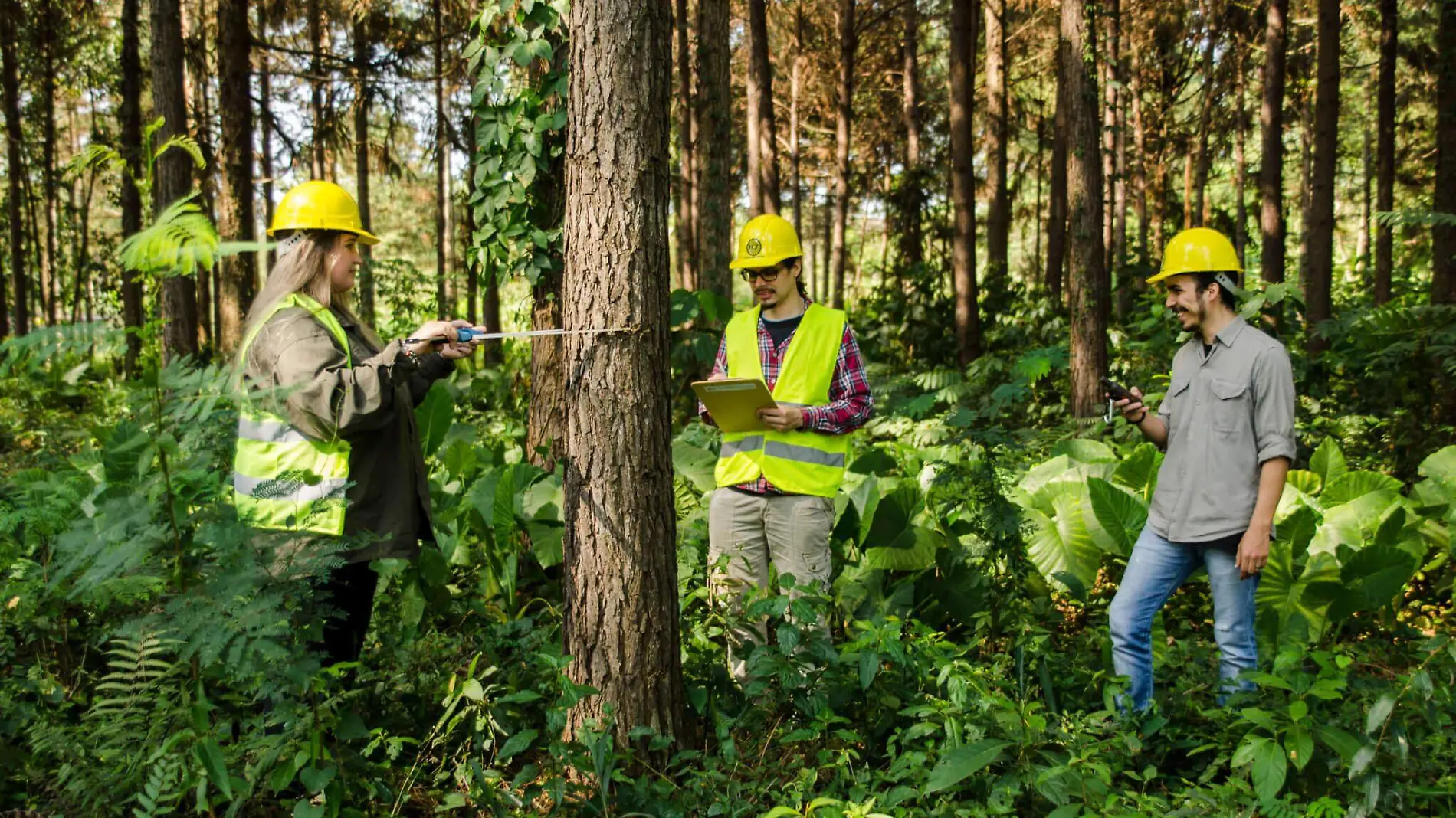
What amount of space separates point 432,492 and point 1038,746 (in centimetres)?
363

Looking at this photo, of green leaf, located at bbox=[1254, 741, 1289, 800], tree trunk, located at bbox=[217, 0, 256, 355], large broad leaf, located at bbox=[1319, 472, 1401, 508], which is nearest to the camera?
A: green leaf, located at bbox=[1254, 741, 1289, 800]

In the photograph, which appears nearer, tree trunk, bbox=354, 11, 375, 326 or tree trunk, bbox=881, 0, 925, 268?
tree trunk, bbox=354, 11, 375, 326

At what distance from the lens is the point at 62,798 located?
9.94 feet

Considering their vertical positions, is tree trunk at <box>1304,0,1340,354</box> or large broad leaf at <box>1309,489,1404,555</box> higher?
tree trunk at <box>1304,0,1340,354</box>

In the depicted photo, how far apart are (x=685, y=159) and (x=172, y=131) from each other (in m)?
8.40

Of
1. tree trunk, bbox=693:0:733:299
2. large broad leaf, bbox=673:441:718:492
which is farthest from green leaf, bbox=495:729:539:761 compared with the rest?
tree trunk, bbox=693:0:733:299

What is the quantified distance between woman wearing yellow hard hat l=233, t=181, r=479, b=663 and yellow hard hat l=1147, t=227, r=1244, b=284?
268 centimetres

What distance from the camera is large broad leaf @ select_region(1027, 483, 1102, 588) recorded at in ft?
17.2

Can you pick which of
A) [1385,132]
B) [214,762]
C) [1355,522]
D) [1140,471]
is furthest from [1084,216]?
[214,762]

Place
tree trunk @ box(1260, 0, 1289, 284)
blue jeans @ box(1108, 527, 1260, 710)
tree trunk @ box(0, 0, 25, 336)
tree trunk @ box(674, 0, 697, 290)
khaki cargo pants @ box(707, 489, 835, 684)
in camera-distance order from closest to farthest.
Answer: blue jeans @ box(1108, 527, 1260, 710), khaki cargo pants @ box(707, 489, 835, 684), tree trunk @ box(1260, 0, 1289, 284), tree trunk @ box(674, 0, 697, 290), tree trunk @ box(0, 0, 25, 336)

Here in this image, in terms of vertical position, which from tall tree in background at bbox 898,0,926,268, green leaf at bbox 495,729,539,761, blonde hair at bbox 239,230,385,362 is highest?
tall tree in background at bbox 898,0,926,268

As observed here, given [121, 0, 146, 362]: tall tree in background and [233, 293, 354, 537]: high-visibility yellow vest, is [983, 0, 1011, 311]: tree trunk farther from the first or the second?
[233, 293, 354, 537]: high-visibility yellow vest

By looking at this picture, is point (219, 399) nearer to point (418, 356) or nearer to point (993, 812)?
point (418, 356)

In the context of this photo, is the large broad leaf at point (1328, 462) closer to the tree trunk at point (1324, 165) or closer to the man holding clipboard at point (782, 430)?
the man holding clipboard at point (782, 430)
